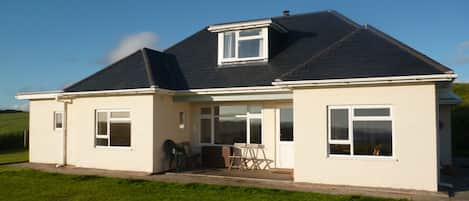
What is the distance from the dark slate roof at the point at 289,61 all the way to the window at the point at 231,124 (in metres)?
1.39

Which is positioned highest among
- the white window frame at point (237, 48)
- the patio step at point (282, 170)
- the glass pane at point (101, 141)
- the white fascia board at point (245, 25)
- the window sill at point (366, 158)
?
the white fascia board at point (245, 25)

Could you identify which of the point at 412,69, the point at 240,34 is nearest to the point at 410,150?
the point at 412,69

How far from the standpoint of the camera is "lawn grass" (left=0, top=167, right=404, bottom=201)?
1015 cm

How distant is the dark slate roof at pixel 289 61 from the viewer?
11883 millimetres

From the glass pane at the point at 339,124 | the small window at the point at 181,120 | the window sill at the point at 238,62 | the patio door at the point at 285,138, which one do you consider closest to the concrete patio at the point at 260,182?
the patio door at the point at 285,138

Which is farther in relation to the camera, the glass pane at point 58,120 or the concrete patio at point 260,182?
the glass pane at point 58,120

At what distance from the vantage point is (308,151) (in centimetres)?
1215

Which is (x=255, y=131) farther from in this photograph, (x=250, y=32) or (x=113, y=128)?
(x=113, y=128)

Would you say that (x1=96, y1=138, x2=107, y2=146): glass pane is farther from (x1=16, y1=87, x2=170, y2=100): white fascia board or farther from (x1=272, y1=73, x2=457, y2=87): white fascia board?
(x1=272, y1=73, x2=457, y2=87): white fascia board

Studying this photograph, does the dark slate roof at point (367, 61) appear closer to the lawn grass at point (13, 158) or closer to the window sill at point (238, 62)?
the window sill at point (238, 62)

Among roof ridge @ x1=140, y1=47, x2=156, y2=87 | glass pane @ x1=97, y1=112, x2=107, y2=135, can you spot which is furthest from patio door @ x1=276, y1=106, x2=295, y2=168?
glass pane @ x1=97, y1=112, x2=107, y2=135

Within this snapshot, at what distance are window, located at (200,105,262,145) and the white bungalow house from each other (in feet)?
0.13

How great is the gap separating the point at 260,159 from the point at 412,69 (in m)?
6.59

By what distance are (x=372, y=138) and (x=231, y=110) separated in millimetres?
6311
